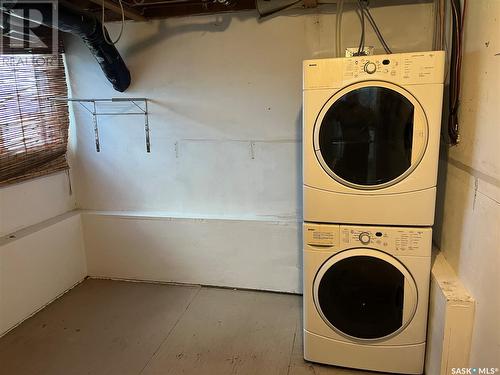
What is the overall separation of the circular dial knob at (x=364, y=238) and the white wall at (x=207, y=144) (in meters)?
0.87

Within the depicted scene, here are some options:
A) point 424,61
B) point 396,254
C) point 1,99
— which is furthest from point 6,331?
point 424,61

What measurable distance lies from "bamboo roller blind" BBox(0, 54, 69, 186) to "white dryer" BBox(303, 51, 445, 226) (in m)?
2.09

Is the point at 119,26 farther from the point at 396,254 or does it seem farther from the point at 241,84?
the point at 396,254

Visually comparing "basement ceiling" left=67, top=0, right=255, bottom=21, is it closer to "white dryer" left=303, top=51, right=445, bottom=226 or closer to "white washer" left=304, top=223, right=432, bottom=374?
"white dryer" left=303, top=51, right=445, bottom=226

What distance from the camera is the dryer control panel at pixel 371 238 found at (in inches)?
66.2

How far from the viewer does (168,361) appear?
201cm

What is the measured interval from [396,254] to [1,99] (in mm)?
2689

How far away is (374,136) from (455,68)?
20.9 inches
